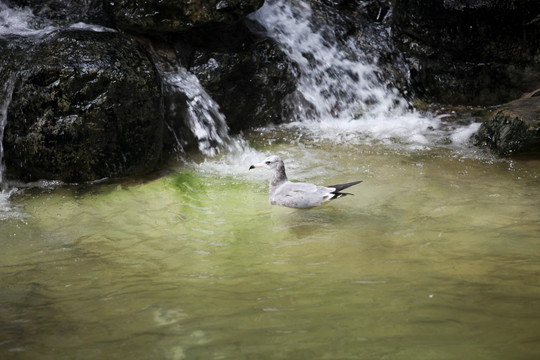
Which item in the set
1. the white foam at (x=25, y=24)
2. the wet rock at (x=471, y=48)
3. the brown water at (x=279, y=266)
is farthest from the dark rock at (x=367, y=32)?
the white foam at (x=25, y=24)

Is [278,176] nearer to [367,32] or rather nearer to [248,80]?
[248,80]

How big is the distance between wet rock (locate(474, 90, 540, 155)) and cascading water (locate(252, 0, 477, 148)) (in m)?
1.05

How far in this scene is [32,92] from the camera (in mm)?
5859

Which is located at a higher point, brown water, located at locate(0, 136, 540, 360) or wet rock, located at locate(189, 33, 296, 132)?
wet rock, located at locate(189, 33, 296, 132)

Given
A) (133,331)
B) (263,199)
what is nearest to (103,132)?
(263,199)

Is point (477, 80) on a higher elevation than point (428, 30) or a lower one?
lower

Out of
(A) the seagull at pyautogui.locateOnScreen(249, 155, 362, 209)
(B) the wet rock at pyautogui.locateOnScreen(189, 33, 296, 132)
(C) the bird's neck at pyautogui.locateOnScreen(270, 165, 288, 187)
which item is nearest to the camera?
(A) the seagull at pyautogui.locateOnScreen(249, 155, 362, 209)

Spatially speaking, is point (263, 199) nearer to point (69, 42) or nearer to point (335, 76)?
point (69, 42)

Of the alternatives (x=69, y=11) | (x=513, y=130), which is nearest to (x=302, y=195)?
(x=513, y=130)

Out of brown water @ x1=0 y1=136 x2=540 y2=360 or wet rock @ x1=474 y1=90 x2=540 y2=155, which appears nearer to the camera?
brown water @ x1=0 y1=136 x2=540 y2=360

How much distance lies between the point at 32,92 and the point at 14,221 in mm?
1621

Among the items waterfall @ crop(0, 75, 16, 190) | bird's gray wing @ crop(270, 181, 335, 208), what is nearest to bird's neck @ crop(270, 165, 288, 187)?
bird's gray wing @ crop(270, 181, 335, 208)

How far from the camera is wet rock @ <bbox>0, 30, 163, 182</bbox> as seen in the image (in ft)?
19.2

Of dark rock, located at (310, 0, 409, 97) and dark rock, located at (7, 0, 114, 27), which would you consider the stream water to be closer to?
dark rock, located at (7, 0, 114, 27)
